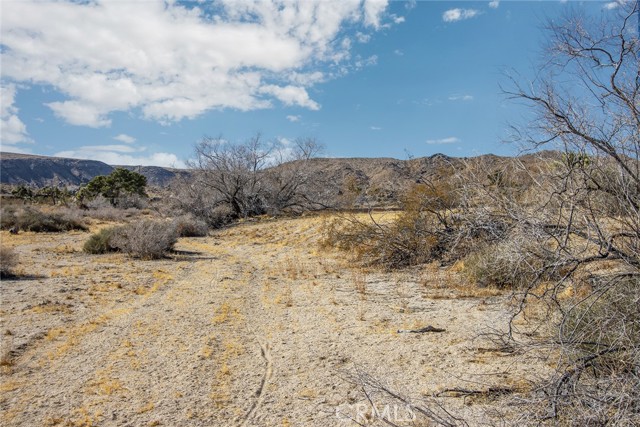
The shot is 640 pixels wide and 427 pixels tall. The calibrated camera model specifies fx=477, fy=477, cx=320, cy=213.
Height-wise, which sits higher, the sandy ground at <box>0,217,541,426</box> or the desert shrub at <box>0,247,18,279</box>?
the desert shrub at <box>0,247,18,279</box>

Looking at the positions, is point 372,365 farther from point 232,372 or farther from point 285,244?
point 285,244

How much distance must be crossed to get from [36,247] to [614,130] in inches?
711

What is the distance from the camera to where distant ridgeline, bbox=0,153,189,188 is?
11706cm

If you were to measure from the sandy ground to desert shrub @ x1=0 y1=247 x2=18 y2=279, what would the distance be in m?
0.44

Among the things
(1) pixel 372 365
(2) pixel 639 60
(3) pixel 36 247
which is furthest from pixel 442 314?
(3) pixel 36 247

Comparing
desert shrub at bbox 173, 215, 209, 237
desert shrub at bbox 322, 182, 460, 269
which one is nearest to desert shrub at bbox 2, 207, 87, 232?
desert shrub at bbox 173, 215, 209, 237

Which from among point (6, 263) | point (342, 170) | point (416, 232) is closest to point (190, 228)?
point (6, 263)

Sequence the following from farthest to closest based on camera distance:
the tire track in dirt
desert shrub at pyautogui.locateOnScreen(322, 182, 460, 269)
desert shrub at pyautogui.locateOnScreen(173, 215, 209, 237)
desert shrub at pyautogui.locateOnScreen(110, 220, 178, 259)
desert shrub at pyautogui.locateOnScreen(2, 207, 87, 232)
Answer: desert shrub at pyautogui.locateOnScreen(173, 215, 209, 237) → desert shrub at pyautogui.locateOnScreen(2, 207, 87, 232) → desert shrub at pyautogui.locateOnScreen(110, 220, 178, 259) → desert shrub at pyautogui.locateOnScreen(322, 182, 460, 269) → the tire track in dirt

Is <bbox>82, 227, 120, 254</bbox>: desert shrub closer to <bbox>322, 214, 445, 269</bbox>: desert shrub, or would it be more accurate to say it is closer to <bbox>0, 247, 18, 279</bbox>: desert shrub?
<bbox>0, 247, 18, 279</bbox>: desert shrub

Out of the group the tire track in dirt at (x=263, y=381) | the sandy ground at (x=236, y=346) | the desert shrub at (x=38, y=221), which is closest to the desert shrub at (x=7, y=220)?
the desert shrub at (x=38, y=221)

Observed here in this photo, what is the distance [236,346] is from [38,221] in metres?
20.8

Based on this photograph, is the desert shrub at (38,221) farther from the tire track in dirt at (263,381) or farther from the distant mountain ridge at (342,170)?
the tire track in dirt at (263,381)

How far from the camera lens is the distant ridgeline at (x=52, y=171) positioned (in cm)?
11706

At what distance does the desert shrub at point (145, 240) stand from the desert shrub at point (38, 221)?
9219 mm
